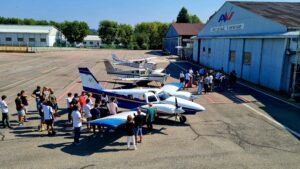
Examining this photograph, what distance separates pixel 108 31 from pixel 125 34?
28.4 ft

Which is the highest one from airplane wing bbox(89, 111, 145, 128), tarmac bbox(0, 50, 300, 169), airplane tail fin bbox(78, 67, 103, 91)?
airplane tail fin bbox(78, 67, 103, 91)

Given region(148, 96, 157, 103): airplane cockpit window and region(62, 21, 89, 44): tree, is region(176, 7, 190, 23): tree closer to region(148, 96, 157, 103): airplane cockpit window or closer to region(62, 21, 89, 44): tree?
region(62, 21, 89, 44): tree

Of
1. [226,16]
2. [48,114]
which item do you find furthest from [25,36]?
[48,114]

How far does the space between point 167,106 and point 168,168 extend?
17.1 ft

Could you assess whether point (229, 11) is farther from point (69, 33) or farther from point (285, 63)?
point (69, 33)

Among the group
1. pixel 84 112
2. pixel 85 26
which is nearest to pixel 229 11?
pixel 84 112

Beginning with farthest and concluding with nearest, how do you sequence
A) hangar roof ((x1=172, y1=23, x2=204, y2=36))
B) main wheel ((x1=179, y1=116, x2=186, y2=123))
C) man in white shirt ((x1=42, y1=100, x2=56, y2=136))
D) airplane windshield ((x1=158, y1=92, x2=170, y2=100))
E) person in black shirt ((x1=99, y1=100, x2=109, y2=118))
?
hangar roof ((x1=172, y1=23, x2=204, y2=36)) < airplane windshield ((x1=158, y1=92, x2=170, y2=100)) < main wheel ((x1=179, y1=116, x2=186, y2=123)) < person in black shirt ((x1=99, y1=100, x2=109, y2=118)) < man in white shirt ((x1=42, y1=100, x2=56, y2=136))

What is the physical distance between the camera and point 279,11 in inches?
1302

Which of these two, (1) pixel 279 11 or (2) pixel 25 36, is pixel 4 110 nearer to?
(1) pixel 279 11

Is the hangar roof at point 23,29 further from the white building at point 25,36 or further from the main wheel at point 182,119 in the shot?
the main wheel at point 182,119

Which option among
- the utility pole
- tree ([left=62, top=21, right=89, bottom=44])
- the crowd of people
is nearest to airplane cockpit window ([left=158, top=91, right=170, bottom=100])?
the crowd of people

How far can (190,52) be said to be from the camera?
60750 millimetres

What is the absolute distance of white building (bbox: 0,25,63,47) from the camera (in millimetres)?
108375

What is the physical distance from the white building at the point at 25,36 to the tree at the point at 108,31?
26198mm
